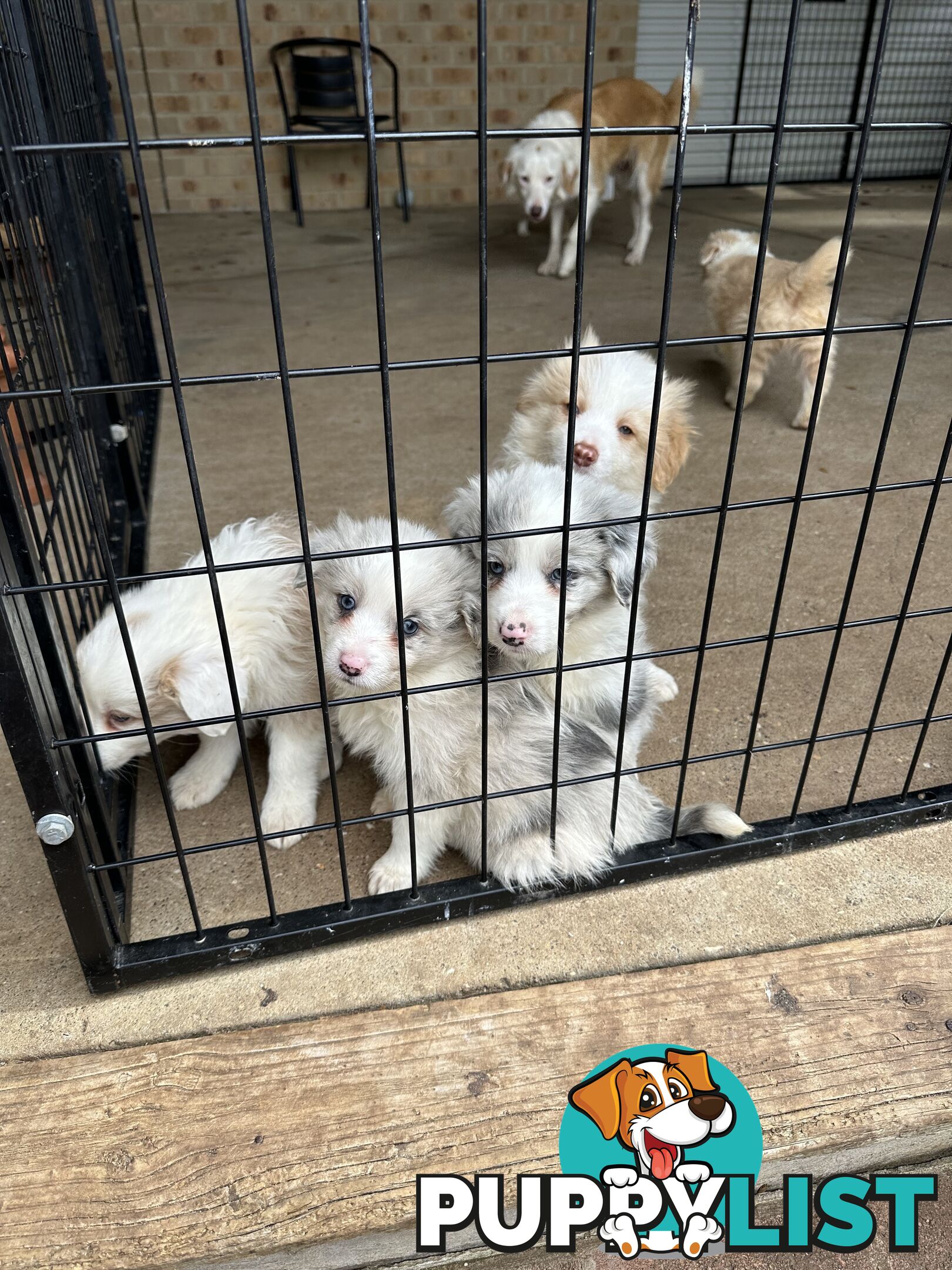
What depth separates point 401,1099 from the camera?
1.43 metres

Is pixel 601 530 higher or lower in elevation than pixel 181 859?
higher

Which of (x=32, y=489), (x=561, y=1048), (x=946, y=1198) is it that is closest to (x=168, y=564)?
(x=32, y=489)

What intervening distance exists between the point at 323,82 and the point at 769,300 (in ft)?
19.2

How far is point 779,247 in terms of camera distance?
21.7 feet

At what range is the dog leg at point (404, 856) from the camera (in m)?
1.77

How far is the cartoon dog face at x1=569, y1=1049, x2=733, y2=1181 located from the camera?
1369 millimetres

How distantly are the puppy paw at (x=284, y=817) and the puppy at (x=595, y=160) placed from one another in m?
5.04

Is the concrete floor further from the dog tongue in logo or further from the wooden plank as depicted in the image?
the dog tongue in logo

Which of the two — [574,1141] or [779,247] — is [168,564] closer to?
[574,1141]

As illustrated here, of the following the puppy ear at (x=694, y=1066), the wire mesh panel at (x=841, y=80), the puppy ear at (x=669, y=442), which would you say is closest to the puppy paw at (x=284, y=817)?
the puppy ear at (x=694, y=1066)

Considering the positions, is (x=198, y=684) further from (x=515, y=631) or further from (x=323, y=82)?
(x=323, y=82)

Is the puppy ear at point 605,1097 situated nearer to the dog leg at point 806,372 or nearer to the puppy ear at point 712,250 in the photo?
the dog leg at point 806,372

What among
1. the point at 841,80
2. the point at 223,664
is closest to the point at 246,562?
the point at 223,664

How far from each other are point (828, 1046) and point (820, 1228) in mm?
275
